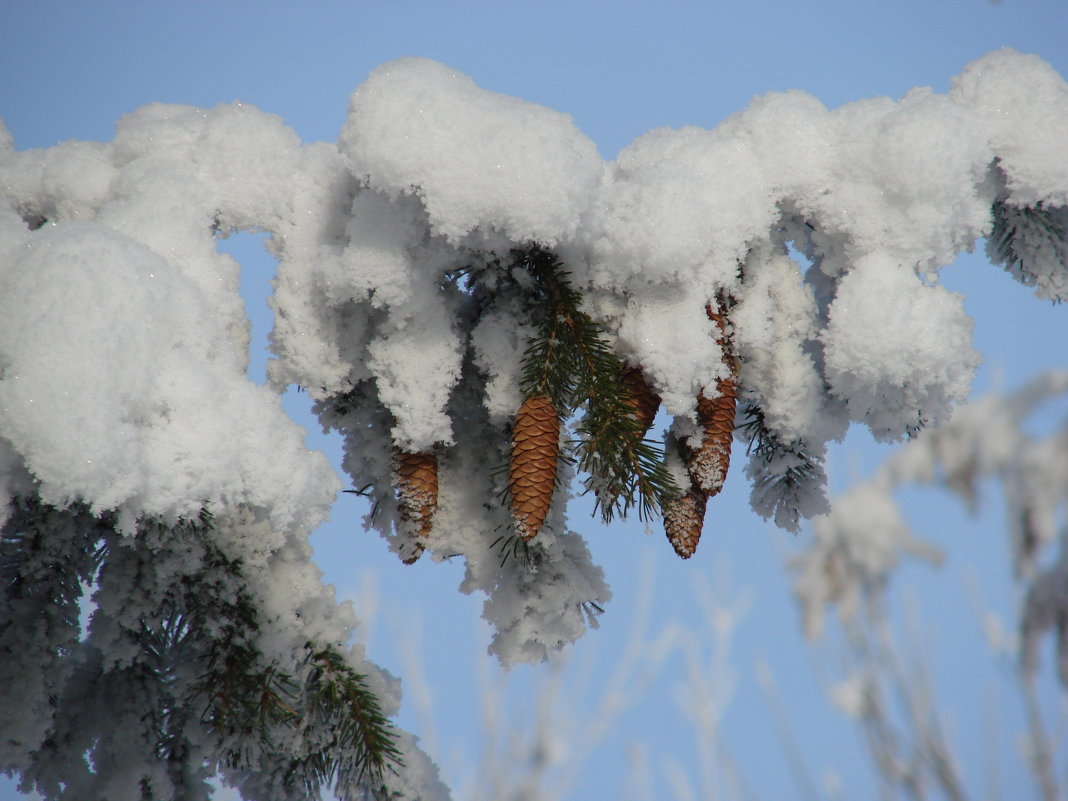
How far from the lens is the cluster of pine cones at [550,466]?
72cm

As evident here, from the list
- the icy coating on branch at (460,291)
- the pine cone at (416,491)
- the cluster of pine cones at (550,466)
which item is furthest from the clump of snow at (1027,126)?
the pine cone at (416,491)

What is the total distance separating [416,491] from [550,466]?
0.17 metres

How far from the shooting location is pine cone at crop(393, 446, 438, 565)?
2.66ft

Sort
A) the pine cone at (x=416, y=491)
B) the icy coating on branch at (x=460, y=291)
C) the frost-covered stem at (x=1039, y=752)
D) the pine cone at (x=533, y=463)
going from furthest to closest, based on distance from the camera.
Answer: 1. the frost-covered stem at (x=1039, y=752)
2. the pine cone at (x=416, y=491)
3. the pine cone at (x=533, y=463)
4. the icy coating on branch at (x=460, y=291)

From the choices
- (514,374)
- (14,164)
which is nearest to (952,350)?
(514,374)

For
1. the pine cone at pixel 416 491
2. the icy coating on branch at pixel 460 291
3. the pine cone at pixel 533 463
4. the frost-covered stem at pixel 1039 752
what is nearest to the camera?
the icy coating on branch at pixel 460 291

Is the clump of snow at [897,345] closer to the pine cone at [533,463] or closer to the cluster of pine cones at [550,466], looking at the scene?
the cluster of pine cones at [550,466]

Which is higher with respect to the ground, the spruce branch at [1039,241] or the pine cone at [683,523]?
the spruce branch at [1039,241]

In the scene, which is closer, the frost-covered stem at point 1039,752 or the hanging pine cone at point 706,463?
the hanging pine cone at point 706,463

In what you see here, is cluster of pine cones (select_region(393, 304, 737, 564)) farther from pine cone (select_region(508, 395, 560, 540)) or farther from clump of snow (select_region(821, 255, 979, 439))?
clump of snow (select_region(821, 255, 979, 439))

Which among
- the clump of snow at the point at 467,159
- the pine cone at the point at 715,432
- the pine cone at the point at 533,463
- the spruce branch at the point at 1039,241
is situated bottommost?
the pine cone at the point at 533,463

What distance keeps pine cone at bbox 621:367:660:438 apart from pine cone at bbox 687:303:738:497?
0.05 meters

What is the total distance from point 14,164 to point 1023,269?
1164 millimetres

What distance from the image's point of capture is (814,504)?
95 centimetres
